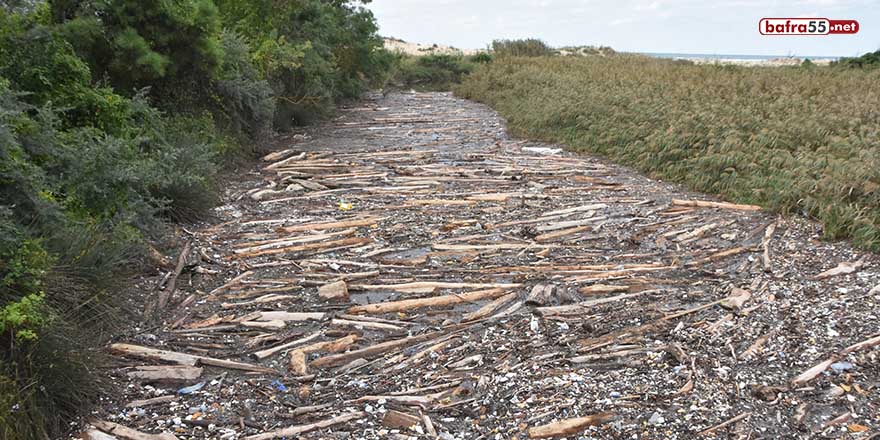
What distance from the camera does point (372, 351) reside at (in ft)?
14.3

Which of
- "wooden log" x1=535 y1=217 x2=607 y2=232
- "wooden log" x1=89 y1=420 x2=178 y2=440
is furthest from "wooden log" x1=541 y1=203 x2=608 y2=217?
"wooden log" x1=89 y1=420 x2=178 y2=440

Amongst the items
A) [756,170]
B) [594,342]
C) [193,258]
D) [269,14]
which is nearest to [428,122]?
[269,14]

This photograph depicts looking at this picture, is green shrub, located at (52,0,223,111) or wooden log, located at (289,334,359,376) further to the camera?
green shrub, located at (52,0,223,111)

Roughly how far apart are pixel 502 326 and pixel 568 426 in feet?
4.26

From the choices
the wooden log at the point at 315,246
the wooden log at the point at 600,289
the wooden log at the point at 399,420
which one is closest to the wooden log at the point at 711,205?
the wooden log at the point at 600,289

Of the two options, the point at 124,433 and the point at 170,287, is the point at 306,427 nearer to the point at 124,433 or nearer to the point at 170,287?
the point at 124,433

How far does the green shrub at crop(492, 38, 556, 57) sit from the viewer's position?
31.2 metres

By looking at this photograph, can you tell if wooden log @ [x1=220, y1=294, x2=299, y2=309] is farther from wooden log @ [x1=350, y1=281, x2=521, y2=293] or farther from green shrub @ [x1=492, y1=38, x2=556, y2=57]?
green shrub @ [x1=492, y1=38, x2=556, y2=57]

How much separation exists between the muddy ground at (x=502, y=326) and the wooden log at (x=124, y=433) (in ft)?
0.05

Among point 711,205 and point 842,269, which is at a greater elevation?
→ point 711,205

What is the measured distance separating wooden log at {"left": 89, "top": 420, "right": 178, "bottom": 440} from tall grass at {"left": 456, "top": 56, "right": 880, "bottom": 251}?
18.8 feet

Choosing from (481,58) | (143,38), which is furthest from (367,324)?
(481,58)

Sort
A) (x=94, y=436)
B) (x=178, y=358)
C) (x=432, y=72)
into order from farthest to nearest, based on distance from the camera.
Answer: (x=432, y=72) < (x=178, y=358) < (x=94, y=436)

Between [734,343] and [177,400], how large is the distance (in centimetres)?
351
